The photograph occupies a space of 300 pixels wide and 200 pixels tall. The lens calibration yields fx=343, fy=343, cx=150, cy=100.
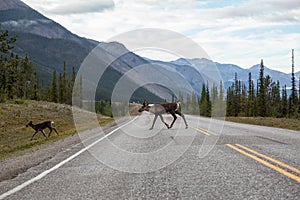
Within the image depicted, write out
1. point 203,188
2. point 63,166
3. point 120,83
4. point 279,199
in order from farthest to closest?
point 120,83
point 63,166
point 203,188
point 279,199

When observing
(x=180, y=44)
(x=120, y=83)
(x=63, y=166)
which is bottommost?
(x=63, y=166)

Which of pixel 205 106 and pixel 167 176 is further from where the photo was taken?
pixel 205 106

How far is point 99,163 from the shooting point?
8336 mm

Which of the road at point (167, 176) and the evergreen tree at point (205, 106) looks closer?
the road at point (167, 176)

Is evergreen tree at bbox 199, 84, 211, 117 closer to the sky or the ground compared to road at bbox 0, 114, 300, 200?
closer to the sky

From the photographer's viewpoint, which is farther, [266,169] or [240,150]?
[240,150]

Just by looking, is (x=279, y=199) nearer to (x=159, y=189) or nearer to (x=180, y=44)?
(x=159, y=189)

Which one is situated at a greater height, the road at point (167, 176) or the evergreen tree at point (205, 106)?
the evergreen tree at point (205, 106)

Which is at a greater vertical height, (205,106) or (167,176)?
(205,106)

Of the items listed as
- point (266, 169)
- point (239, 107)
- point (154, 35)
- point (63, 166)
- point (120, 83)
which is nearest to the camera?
point (266, 169)

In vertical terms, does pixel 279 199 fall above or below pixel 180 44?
A: below

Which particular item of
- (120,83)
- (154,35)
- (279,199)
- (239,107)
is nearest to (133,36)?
(154,35)

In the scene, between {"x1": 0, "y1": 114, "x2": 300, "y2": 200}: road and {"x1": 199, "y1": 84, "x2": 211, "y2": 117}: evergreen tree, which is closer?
{"x1": 0, "y1": 114, "x2": 300, "y2": 200}: road

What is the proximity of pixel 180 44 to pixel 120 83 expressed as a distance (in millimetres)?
3080
